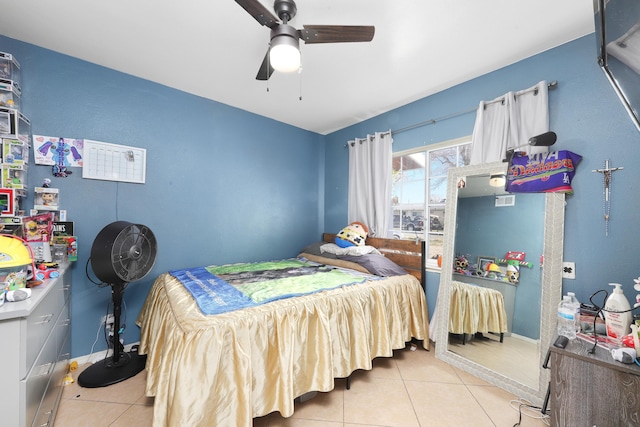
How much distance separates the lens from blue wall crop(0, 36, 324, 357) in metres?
2.26

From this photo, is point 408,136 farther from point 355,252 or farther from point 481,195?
point 355,252

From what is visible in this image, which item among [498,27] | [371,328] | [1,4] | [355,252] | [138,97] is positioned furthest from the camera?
[355,252]

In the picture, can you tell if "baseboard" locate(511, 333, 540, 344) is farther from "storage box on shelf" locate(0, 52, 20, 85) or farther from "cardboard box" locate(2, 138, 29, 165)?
"storage box on shelf" locate(0, 52, 20, 85)

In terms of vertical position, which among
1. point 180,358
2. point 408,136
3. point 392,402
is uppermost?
point 408,136

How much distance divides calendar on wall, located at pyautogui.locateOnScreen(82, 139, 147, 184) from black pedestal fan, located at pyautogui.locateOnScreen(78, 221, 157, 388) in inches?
28.4

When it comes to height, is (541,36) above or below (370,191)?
above

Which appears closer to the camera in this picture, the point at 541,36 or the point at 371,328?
the point at 541,36

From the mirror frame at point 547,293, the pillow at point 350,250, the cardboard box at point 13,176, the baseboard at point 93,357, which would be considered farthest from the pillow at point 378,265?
the cardboard box at point 13,176

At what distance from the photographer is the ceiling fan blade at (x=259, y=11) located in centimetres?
129

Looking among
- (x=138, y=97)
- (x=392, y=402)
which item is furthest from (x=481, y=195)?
(x=138, y=97)

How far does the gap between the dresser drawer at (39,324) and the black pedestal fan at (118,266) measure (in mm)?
288

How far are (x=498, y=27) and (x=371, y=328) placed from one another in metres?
2.53

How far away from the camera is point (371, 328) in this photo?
7.31 feet

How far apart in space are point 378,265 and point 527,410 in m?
1.50
